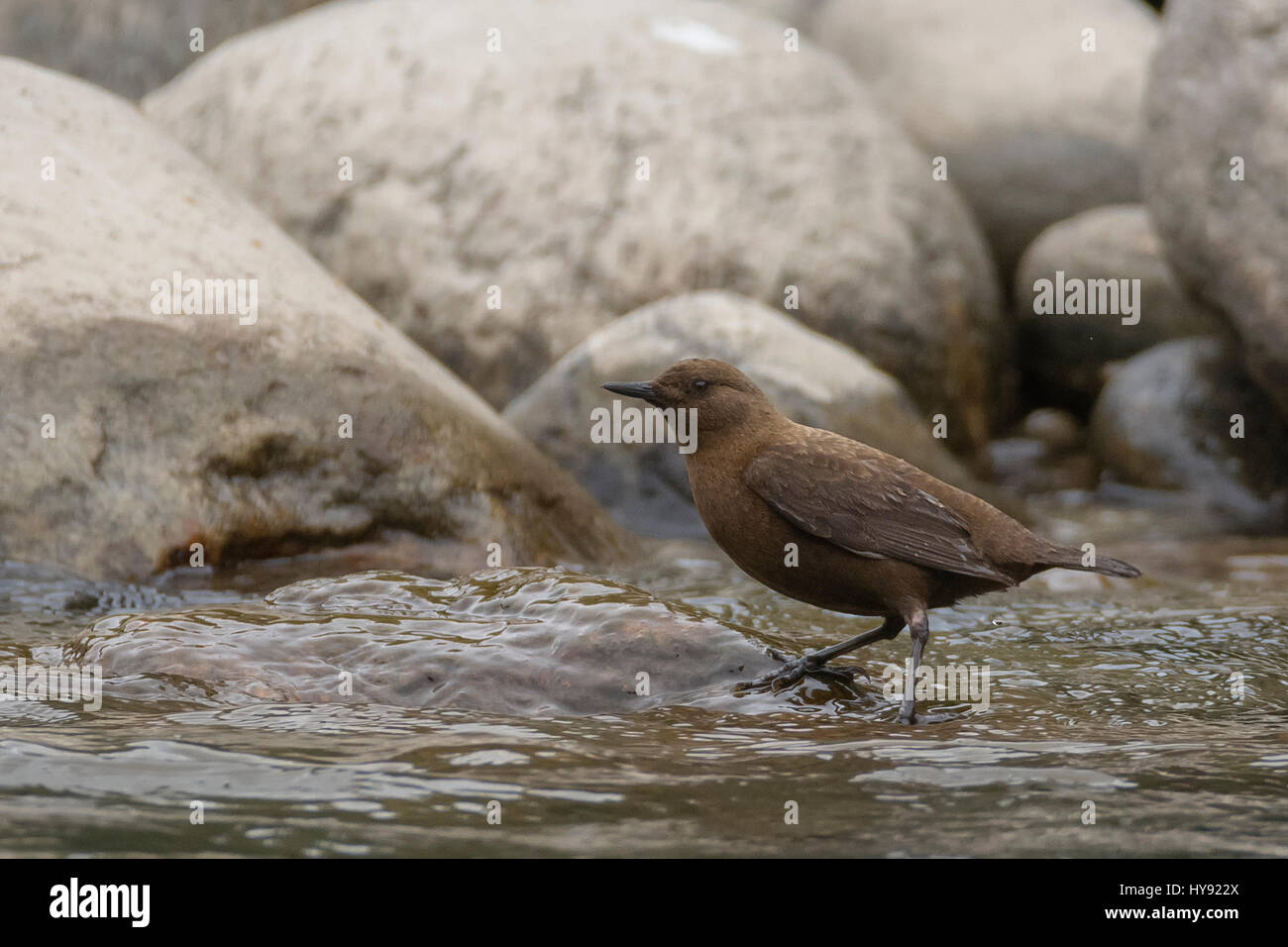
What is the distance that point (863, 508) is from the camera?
4398 millimetres

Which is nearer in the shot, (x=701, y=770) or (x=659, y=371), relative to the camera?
(x=701, y=770)

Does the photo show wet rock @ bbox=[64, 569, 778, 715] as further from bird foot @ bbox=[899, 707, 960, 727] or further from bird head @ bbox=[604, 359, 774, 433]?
bird head @ bbox=[604, 359, 774, 433]

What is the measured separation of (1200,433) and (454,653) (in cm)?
632

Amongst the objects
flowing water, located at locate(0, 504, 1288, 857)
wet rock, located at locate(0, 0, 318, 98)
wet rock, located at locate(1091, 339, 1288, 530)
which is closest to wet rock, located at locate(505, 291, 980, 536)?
wet rock, located at locate(1091, 339, 1288, 530)

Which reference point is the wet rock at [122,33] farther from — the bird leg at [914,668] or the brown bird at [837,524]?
the bird leg at [914,668]

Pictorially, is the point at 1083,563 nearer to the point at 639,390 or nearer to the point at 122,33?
the point at 639,390

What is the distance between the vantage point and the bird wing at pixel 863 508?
4305 mm

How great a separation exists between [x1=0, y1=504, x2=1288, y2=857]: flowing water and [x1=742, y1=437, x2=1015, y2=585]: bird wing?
0.42m

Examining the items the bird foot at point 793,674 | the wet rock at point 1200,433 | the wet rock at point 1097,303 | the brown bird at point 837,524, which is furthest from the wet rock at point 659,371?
the wet rock at point 1097,303

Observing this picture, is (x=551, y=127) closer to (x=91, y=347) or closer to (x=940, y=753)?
(x=91, y=347)

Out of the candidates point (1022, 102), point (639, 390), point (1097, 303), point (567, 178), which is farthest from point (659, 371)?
point (1022, 102)

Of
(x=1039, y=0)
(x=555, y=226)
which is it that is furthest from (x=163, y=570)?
(x=1039, y=0)

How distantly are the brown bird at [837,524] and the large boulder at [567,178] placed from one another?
13.7 ft

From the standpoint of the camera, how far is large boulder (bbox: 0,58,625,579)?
212 inches
